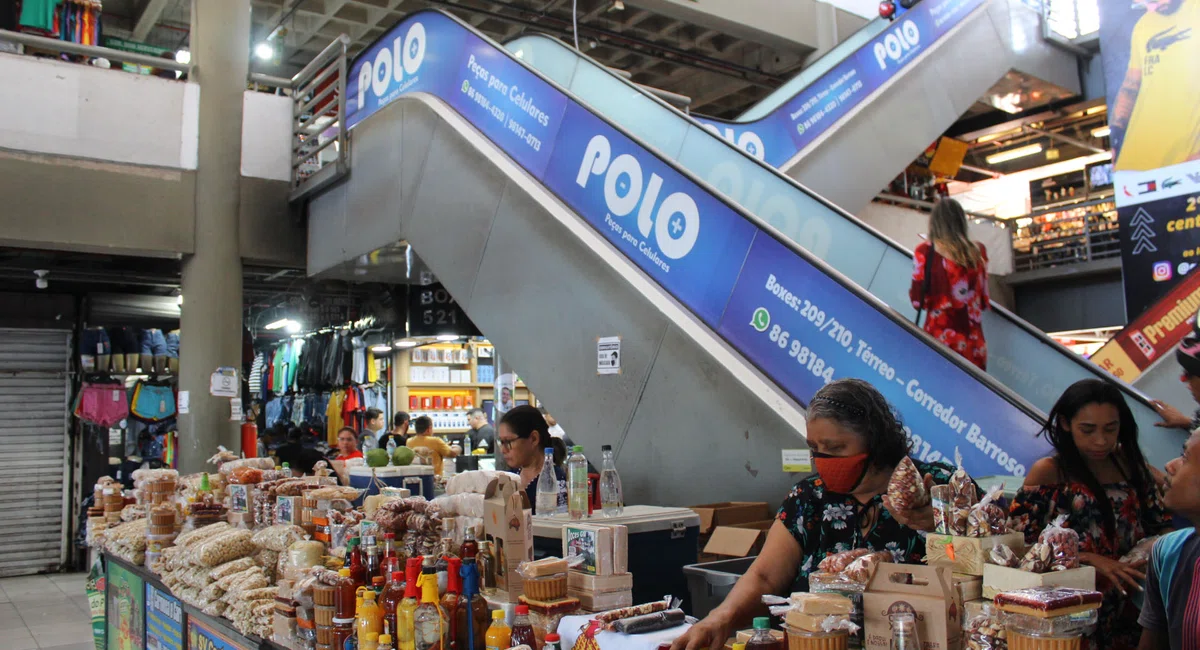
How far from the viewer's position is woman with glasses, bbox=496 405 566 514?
13.5 feet

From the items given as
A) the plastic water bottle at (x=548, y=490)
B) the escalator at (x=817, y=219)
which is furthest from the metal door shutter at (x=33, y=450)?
the plastic water bottle at (x=548, y=490)

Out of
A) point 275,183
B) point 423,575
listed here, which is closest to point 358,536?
point 423,575

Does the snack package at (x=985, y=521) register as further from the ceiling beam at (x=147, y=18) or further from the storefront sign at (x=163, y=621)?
the ceiling beam at (x=147, y=18)

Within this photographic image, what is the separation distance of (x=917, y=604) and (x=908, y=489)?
0.43m

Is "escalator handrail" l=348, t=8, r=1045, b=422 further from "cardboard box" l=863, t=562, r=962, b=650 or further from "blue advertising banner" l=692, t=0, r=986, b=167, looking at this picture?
"blue advertising banner" l=692, t=0, r=986, b=167

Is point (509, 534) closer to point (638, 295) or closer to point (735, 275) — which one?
point (735, 275)

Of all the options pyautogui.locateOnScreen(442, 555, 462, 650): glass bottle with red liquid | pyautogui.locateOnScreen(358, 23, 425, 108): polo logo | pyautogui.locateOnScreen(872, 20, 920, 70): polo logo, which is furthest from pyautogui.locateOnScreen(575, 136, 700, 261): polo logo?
pyautogui.locateOnScreen(872, 20, 920, 70): polo logo

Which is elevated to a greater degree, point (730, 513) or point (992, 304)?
point (992, 304)

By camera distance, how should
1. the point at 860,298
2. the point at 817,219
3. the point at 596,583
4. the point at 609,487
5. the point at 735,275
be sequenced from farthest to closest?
the point at 817,219
the point at 735,275
the point at 860,298
the point at 609,487
the point at 596,583

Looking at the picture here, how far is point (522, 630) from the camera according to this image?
2213mm

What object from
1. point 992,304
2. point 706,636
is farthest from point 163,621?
point 992,304

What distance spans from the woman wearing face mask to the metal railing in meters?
10.4

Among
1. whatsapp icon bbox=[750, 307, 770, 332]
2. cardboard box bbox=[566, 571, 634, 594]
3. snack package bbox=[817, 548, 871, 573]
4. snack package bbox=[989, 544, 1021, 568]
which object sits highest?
whatsapp icon bbox=[750, 307, 770, 332]

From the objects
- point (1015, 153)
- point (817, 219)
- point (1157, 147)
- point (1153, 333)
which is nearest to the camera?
point (817, 219)
